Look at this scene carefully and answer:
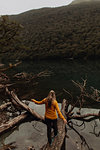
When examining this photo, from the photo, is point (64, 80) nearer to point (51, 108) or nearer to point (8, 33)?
point (8, 33)

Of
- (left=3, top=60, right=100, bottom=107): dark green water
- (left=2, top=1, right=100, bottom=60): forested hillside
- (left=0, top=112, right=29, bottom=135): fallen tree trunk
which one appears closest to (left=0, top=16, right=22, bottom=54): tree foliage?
(left=3, top=60, right=100, bottom=107): dark green water

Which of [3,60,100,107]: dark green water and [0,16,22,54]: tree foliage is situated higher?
[0,16,22,54]: tree foliage

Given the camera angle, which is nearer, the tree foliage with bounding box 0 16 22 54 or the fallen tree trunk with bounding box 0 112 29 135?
the fallen tree trunk with bounding box 0 112 29 135

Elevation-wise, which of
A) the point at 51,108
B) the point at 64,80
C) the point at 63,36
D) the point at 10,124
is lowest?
the point at 64,80

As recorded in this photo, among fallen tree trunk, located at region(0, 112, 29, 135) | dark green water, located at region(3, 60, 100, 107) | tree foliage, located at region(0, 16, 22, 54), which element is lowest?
dark green water, located at region(3, 60, 100, 107)

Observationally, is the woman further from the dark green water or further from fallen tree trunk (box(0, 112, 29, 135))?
the dark green water

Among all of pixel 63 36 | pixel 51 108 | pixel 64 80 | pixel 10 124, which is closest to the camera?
pixel 10 124

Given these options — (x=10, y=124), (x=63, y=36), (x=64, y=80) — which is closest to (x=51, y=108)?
(x=10, y=124)

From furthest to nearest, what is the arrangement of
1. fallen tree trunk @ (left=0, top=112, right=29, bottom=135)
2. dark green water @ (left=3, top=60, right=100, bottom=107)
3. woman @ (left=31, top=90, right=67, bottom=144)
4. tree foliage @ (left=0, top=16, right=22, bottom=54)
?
dark green water @ (left=3, top=60, right=100, bottom=107) < tree foliage @ (left=0, top=16, right=22, bottom=54) < woman @ (left=31, top=90, right=67, bottom=144) < fallen tree trunk @ (left=0, top=112, right=29, bottom=135)

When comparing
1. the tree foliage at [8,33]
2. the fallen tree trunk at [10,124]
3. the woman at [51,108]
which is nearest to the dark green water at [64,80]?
the woman at [51,108]

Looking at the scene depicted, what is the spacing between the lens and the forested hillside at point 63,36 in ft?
309

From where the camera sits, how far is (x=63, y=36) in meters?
123

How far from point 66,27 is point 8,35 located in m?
128

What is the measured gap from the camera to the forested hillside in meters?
94.1
